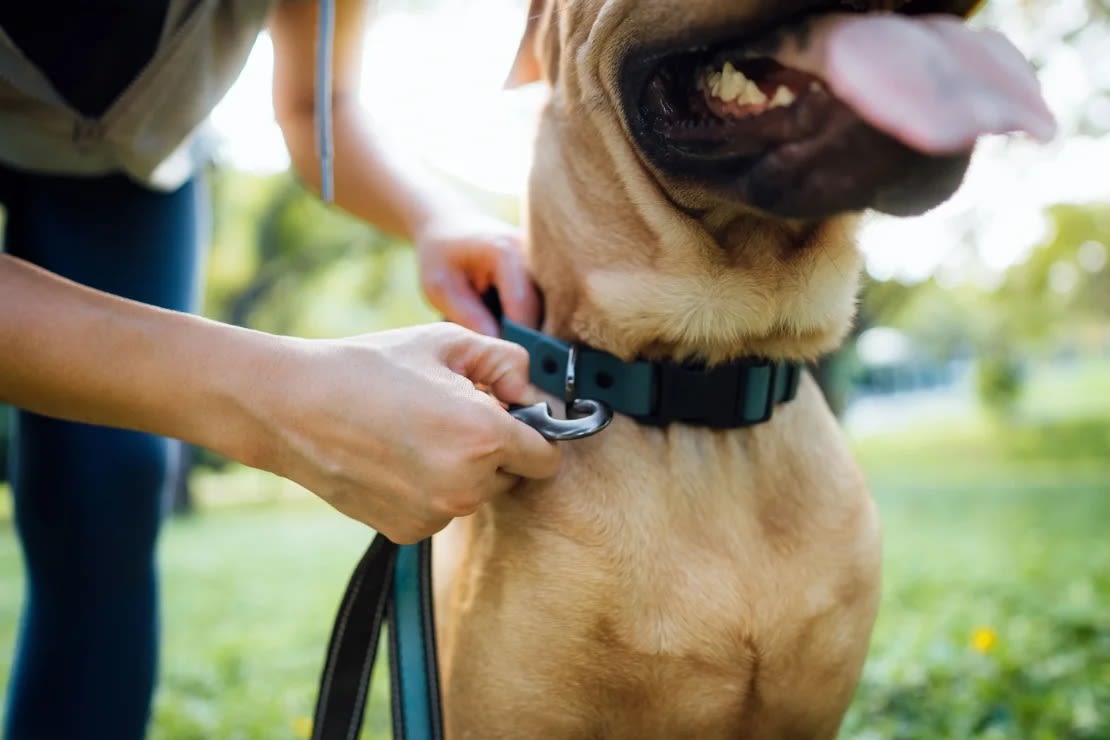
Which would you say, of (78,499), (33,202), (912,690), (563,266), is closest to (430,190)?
(563,266)

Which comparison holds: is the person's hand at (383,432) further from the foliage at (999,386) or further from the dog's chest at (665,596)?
the foliage at (999,386)

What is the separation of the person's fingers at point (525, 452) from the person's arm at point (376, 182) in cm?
49

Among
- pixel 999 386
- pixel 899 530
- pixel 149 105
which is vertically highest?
pixel 149 105

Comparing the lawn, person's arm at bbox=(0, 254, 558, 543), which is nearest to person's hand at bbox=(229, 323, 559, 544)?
person's arm at bbox=(0, 254, 558, 543)

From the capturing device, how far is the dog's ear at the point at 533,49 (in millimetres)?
1786

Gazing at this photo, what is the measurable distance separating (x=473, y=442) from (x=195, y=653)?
429cm

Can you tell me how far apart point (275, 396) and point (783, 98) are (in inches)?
31.1

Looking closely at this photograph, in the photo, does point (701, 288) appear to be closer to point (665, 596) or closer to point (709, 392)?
point (709, 392)

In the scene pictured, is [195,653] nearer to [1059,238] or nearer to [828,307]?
[828,307]

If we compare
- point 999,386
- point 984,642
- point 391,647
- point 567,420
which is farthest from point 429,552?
point 999,386

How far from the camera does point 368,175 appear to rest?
2.21 metres

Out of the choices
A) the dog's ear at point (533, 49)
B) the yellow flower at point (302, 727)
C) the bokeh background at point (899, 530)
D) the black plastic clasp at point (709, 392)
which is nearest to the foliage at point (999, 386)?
the bokeh background at point (899, 530)

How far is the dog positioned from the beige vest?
671mm

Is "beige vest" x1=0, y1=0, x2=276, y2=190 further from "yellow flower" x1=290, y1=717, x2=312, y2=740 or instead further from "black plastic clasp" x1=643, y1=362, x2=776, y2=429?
"yellow flower" x1=290, y1=717, x2=312, y2=740
